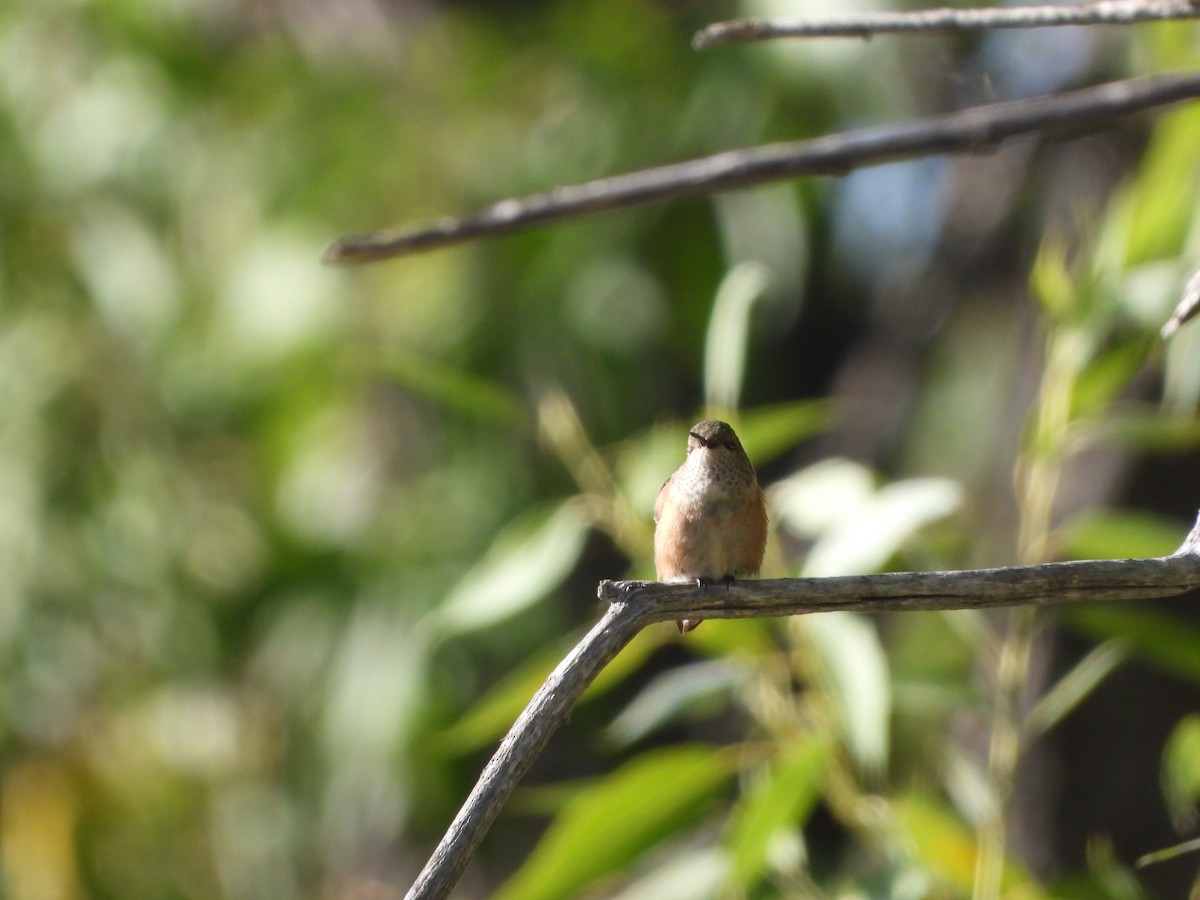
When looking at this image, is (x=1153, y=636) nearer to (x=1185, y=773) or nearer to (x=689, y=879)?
(x=1185, y=773)

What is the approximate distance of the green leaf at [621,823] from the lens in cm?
249

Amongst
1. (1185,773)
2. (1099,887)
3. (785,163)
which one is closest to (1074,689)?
(1185,773)

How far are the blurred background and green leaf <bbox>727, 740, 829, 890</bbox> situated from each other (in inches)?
76.8

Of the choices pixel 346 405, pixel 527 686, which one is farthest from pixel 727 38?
pixel 346 405

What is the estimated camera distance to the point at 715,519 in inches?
102

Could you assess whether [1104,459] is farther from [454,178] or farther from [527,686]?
[454,178]

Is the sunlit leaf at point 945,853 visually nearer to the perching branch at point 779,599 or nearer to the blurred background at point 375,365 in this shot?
the perching branch at point 779,599

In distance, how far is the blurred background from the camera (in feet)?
18.1

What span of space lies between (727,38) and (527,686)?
123cm

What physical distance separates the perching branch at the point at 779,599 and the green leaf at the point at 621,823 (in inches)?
40.4

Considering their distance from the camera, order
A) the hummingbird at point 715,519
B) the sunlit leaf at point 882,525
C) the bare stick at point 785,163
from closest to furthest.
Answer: the bare stick at point 785,163, the sunlit leaf at point 882,525, the hummingbird at point 715,519

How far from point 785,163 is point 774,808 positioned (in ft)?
3.20

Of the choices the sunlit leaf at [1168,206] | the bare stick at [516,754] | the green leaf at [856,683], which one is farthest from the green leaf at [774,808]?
the sunlit leaf at [1168,206]

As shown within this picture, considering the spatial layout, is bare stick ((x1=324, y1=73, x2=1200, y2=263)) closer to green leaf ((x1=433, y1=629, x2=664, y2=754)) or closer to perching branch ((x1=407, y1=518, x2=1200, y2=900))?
perching branch ((x1=407, y1=518, x2=1200, y2=900))
